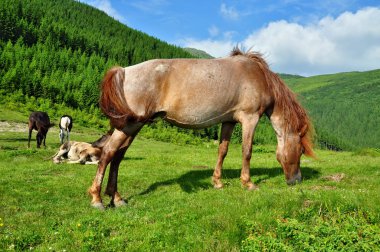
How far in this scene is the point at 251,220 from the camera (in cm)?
766

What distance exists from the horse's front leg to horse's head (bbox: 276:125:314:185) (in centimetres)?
551

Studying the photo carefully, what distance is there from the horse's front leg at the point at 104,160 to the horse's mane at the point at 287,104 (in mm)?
5108

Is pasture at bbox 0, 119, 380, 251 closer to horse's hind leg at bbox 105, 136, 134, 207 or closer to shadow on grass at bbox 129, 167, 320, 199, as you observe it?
shadow on grass at bbox 129, 167, 320, 199

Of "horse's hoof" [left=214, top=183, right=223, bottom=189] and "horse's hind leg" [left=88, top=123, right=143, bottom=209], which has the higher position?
"horse's hind leg" [left=88, top=123, right=143, bottom=209]

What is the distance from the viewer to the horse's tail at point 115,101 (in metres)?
10.3

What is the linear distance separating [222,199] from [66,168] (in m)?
11.4

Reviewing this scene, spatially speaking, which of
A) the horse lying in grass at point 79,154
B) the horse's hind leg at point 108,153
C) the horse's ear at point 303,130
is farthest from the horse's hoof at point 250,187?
the horse lying in grass at point 79,154

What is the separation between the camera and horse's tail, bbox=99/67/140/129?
10.3 m

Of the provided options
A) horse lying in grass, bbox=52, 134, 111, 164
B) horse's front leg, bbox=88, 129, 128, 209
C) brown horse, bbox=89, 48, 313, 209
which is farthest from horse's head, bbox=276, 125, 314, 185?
horse lying in grass, bbox=52, 134, 111, 164

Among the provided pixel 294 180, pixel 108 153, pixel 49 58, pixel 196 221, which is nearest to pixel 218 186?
pixel 294 180

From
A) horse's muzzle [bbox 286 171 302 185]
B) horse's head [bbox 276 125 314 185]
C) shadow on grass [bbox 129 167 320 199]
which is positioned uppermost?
horse's head [bbox 276 125 314 185]

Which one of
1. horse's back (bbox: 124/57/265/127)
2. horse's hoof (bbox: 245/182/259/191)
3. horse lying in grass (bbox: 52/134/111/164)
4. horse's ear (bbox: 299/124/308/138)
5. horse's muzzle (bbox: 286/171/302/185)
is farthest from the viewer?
horse lying in grass (bbox: 52/134/111/164)

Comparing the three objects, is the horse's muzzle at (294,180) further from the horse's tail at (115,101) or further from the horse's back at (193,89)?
the horse's tail at (115,101)

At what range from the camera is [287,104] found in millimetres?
12430
